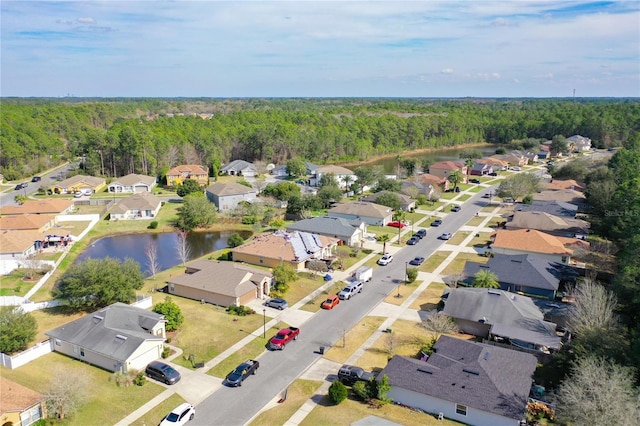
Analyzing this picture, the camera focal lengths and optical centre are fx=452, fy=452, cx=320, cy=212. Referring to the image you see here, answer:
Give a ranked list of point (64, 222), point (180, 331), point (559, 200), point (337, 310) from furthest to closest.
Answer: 1. point (559, 200)
2. point (64, 222)
3. point (337, 310)
4. point (180, 331)

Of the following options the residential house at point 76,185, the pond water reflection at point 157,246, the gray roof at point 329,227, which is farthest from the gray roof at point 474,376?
the residential house at point 76,185

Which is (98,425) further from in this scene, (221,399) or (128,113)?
(128,113)

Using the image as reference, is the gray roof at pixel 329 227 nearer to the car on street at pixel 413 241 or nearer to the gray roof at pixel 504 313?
the car on street at pixel 413 241

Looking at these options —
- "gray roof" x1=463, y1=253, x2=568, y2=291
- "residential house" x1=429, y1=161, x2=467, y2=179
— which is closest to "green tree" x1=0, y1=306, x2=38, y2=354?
"gray roof" x1=463, y1=253, x2=568, y2=291

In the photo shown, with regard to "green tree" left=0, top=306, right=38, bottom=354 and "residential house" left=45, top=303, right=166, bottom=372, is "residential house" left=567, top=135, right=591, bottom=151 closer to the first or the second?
"residential house" left=45, top=303, right=166, bottom=372

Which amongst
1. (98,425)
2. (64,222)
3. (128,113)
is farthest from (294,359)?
(128,113)
